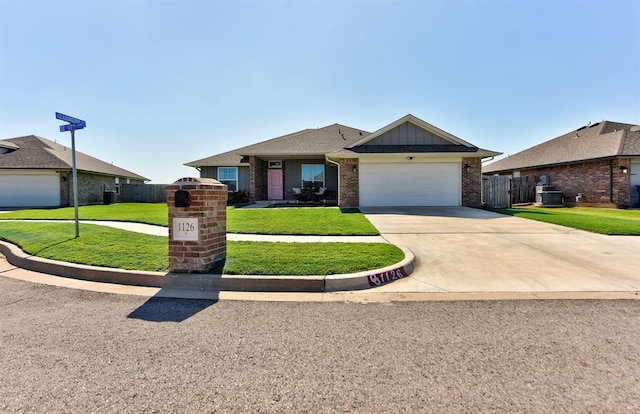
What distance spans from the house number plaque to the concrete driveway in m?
2.97

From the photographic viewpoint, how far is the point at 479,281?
486 centimetres

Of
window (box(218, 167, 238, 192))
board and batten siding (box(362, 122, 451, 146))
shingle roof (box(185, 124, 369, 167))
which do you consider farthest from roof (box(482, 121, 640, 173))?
window (box(218, 167, 238, 192))

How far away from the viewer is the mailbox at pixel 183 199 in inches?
193

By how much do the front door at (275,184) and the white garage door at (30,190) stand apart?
46.2 ft

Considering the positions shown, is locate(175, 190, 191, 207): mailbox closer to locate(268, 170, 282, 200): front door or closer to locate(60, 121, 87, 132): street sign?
locate(60, 121, 87, 132): street sign

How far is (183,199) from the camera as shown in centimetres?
493

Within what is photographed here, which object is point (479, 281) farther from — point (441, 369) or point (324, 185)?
point (324, 185)

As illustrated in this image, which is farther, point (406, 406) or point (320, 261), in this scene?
point (320, 261)

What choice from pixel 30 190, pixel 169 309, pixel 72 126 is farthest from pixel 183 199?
pixel 30 190

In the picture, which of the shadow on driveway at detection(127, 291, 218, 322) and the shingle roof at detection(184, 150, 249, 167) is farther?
the shingle roof at detection(184, 150, 249, 167)

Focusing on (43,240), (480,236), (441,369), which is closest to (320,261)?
(441,369)

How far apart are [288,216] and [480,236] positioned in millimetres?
6477

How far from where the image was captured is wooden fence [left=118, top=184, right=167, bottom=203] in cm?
2631

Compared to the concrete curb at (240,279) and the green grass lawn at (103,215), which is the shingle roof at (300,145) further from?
the concrete curb at (240,279)
